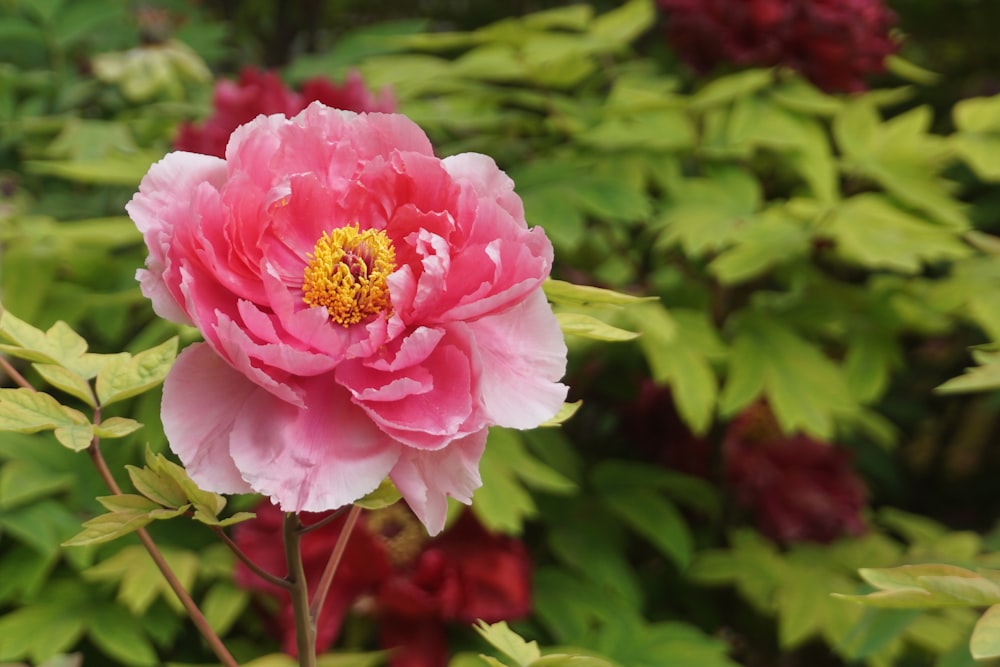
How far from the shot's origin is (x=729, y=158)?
1.11 m

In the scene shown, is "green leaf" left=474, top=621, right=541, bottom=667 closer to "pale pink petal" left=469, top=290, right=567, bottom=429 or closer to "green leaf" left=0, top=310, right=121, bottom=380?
"pale pink petal" left=469, top=290, right=567, bottom=429

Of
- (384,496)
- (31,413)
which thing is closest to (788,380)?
(384,496)

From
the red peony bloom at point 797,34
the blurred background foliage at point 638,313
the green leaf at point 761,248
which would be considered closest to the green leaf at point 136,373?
the blurred background foliage at point 638,313

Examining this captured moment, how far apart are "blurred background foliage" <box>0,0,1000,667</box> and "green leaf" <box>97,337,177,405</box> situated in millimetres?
349

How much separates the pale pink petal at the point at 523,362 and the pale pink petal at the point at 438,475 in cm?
2

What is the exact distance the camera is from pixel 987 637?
19.5 inches

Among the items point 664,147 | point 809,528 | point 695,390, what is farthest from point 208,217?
point 809,528

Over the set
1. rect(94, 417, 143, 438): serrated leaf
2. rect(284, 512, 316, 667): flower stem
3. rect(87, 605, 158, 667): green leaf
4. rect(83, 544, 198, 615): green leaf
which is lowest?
rect(87, 605, 158, 667): green leaf

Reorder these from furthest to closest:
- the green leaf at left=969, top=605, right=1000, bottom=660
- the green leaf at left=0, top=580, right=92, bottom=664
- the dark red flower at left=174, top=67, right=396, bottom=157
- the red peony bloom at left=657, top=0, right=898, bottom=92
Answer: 1. the red peony bloom at left=657, top=0, right=898, bottom=92
2. the dark red flower at left=174, top=67, right=396, bottom=157
3. the green leaf at left=0, top=580, right=92, bottom=664
4. the green leaf at left=969, top=605, right=1000, bottom=660

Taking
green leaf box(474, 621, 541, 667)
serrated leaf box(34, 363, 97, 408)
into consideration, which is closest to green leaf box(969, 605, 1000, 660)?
green leaf box(474, 621, 541, 667)

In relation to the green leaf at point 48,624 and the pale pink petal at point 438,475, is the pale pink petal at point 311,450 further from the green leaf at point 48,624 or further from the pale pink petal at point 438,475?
the green leaf at point 48,624

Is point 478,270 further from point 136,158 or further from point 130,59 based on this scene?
point 130,59

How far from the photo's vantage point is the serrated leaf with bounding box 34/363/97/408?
0.47 metres

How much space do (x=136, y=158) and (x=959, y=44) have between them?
170 cm
